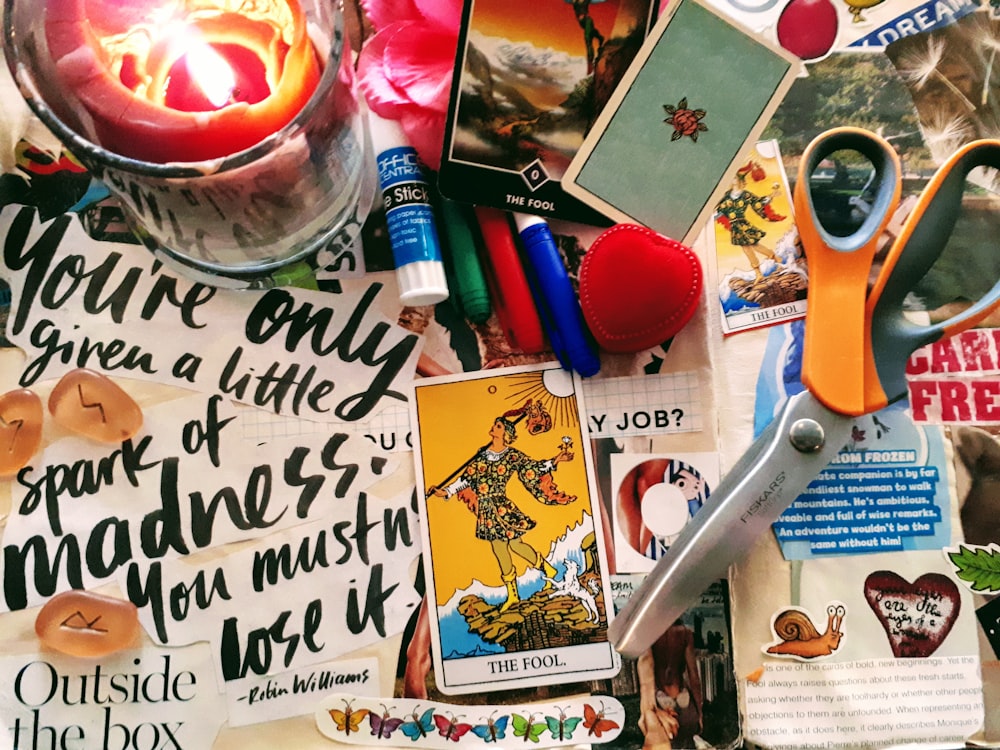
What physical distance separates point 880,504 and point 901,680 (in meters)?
0.11

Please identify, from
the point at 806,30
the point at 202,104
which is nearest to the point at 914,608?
the point at 806,30

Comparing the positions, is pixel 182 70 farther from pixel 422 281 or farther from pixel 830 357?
pixel 830 357

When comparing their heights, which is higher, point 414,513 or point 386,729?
point 414,513

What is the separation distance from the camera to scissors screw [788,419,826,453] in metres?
0.45

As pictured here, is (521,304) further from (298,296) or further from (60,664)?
(60,664)

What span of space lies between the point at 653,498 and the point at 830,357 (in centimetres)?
14

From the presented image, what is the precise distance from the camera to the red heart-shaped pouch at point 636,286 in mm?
474

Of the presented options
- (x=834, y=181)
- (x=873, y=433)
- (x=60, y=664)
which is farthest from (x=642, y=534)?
(x=60, y=664)

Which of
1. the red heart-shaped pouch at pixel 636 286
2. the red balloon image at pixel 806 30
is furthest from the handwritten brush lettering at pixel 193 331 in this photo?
the red balloon image at pixel 806 30

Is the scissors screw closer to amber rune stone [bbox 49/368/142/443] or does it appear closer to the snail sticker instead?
the snail sticker

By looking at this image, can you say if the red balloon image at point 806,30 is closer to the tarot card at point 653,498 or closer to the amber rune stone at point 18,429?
the tarot card at point 653,498

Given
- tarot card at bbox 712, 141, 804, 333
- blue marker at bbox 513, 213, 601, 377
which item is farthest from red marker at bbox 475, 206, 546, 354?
tarot card at bbox 712, 141, 804, 333

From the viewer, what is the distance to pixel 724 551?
44 cm

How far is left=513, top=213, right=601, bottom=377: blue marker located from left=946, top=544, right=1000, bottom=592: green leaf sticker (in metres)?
0.25
